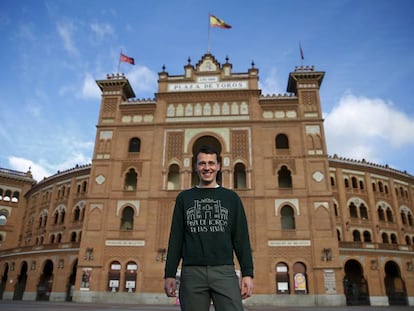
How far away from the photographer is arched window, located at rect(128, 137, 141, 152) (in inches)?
1204

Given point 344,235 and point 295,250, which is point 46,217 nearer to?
point 295,250

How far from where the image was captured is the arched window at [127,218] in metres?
28.5

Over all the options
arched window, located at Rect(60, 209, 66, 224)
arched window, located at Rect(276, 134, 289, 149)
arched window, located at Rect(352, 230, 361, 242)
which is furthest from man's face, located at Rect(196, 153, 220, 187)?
arched window, located at Rect(60, 209, 66, 224)

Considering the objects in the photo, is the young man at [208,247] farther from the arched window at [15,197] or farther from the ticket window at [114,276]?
the arched window at [15,197]

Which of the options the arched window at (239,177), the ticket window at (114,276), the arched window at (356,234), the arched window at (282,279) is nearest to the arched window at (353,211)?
the arched window at (356,234)

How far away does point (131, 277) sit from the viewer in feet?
85.5

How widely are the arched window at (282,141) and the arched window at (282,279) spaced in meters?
9.79

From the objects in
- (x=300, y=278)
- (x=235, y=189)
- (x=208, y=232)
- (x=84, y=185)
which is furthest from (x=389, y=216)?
(x=208, y=232)

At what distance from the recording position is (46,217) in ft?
136

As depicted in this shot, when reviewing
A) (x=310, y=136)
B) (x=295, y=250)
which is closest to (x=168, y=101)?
(x=310, y=136)

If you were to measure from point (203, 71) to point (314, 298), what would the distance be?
2082 cm

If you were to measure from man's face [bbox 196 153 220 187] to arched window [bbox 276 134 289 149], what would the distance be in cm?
2634

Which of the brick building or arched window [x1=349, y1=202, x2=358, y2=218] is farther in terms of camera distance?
arched window [x1=349, y1=202, x2=358, y2=218]

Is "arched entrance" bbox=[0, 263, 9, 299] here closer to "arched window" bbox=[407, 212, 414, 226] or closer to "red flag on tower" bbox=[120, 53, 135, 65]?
"red flag on tower" bbox=[120, 53, 135, 65]
